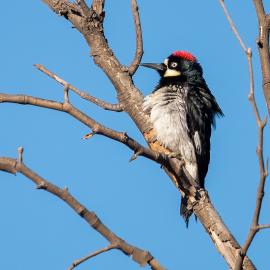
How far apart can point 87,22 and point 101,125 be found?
2422mm

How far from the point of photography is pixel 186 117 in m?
6.00

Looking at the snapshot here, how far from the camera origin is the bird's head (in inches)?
258

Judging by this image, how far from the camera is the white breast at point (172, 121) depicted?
18.4 ft

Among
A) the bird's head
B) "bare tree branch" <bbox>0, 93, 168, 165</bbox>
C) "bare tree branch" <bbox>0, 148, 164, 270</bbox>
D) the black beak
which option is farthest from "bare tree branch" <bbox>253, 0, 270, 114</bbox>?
the black beak

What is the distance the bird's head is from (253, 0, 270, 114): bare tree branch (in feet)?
12.0

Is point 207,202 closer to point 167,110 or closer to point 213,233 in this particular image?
point 213,233

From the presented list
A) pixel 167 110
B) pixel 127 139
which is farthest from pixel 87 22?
pixel 127 139

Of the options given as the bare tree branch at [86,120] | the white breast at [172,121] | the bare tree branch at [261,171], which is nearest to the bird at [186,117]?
the white breast at [172,121]

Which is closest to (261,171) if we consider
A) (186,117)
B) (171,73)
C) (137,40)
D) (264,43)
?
(264,43)

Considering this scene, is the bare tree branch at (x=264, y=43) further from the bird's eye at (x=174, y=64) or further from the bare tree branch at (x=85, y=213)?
the bird's eye at (x=174, y=64)

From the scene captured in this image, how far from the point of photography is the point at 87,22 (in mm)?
5094

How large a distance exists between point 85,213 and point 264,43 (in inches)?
40.8

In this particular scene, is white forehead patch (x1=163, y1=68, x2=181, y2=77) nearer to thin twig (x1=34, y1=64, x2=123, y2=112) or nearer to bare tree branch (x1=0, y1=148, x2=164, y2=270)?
thin twig (x1=34, y1=64, x2=123, y2=112)

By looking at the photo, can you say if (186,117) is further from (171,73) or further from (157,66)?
(157,66)
